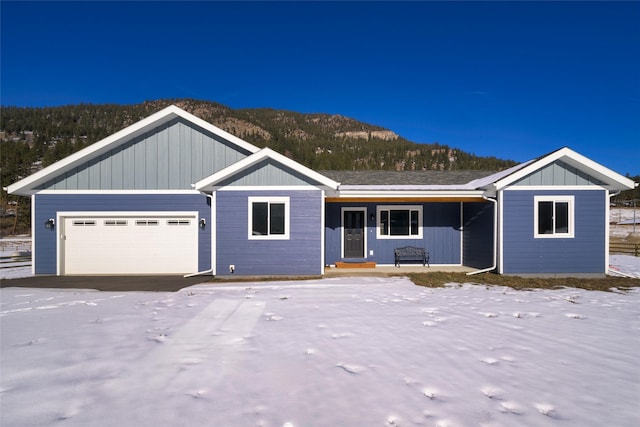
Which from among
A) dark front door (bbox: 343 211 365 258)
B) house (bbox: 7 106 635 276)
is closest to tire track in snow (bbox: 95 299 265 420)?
house (bbox: 7 106 635 276)

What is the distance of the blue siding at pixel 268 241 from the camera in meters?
9.83

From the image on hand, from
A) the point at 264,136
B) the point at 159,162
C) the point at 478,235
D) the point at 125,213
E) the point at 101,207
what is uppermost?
the point at 264,136

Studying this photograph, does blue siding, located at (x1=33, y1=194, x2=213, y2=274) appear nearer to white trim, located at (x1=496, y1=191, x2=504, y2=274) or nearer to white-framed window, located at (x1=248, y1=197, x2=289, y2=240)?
white-framed window, located at (x1=248, y1=197, x2=289, y2=240)

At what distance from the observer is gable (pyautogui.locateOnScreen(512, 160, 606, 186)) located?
9992 millimetres

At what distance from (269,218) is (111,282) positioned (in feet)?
16.2

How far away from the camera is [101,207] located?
36.1ft

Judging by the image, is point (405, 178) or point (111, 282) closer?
point (111, 282)

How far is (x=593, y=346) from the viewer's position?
442cm

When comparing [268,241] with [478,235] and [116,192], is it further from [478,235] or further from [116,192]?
[478,235]

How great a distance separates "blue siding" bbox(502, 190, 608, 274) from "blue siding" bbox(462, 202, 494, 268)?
63 centimetres

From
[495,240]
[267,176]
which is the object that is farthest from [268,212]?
[495,240]

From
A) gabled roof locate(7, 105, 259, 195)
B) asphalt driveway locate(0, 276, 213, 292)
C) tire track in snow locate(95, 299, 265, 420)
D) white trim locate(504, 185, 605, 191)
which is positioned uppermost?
gabled roof locate(7, 105, 259, 195)

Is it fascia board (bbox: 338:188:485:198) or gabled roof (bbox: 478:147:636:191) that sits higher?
gabled roof (bbox: 478:147:636:191)

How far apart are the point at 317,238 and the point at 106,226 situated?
723 cm
